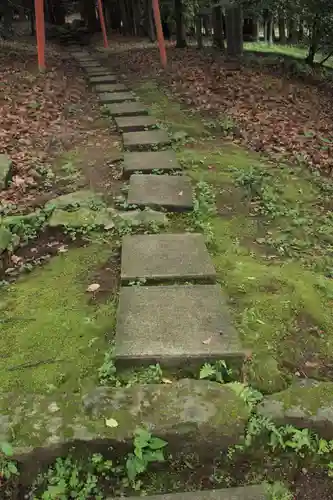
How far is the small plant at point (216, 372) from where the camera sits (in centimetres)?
222

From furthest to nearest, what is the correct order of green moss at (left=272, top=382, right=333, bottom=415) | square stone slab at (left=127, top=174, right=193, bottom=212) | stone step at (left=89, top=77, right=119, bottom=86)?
stone step at (left=89, top=77, right=119, bottom=86)
square stone slab at (left=127, top=174, right=193, bottom=212)
green moss at (left=272, top=382, right=333, bottom=415)

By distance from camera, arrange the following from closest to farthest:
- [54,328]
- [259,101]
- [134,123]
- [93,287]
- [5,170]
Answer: [54,328] < [93,287] < [5,170] < [134,123] < [259,101]

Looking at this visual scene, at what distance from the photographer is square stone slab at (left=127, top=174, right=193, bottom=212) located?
4.04 meters

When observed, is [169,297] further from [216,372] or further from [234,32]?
[234,32]

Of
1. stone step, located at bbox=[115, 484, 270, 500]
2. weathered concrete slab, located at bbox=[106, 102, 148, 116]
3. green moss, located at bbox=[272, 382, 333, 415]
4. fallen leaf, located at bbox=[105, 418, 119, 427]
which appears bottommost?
stone step, located at bbox=[115, 484, 270, 500]

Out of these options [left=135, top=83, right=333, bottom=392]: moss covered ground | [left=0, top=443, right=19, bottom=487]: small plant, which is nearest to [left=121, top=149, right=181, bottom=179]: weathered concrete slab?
[left=135, top=83, right=333, bottom=392]: moss covered ground

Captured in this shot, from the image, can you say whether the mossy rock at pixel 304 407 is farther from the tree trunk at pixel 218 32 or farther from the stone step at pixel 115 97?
the tree trunk at pixel 218 32

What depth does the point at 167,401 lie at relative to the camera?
6.88ft

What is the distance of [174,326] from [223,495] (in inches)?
32.2

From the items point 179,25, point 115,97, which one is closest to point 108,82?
point 115,97

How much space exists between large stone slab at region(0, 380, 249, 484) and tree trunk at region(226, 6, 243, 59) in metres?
11.4

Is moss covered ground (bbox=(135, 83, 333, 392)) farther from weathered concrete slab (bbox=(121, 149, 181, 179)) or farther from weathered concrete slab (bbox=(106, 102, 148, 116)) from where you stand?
weathered concrete slab (bbox=(106, 102, 148, 116))

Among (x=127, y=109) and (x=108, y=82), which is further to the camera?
(x=108, y=82)

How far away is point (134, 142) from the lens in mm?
5695
